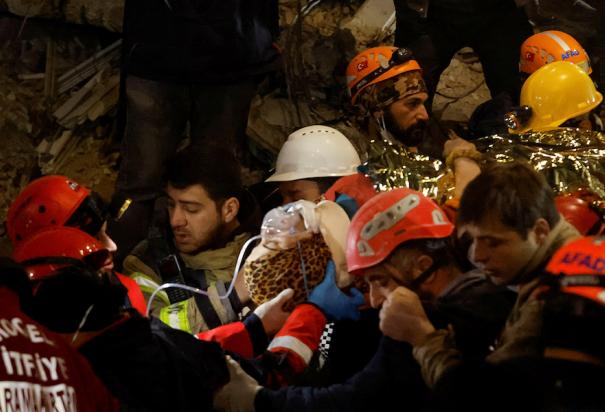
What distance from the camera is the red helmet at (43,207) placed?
15.7ft

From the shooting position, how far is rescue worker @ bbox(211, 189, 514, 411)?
10.4ft

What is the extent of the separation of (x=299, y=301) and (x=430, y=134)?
3628mm

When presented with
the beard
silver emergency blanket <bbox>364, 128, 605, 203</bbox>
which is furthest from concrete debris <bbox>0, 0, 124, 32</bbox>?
silver emergency blanket <bbox>364, 128, 605, 203</bbox>

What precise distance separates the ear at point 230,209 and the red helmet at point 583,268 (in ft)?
9.70

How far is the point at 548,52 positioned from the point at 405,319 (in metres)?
4.65

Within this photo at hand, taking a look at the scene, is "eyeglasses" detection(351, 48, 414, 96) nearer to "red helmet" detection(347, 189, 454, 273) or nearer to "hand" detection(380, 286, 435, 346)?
"red helmet" detection(347, 189, 454, 273)

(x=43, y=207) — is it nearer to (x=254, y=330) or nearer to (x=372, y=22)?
(x=254, y=330)

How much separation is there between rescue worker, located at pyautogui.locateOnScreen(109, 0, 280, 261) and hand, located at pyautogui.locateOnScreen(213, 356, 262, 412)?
2.44 m

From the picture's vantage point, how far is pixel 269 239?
14.0 feet

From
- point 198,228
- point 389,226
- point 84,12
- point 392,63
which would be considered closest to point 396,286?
point 389,226

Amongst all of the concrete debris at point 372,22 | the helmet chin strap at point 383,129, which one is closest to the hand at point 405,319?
the helmet chin strap at point 383,129

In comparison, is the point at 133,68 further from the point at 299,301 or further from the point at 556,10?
the point at 556,10

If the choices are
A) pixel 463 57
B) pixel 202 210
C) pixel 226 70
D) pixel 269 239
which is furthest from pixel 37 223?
pixel 463 57

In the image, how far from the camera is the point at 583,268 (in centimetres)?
239
